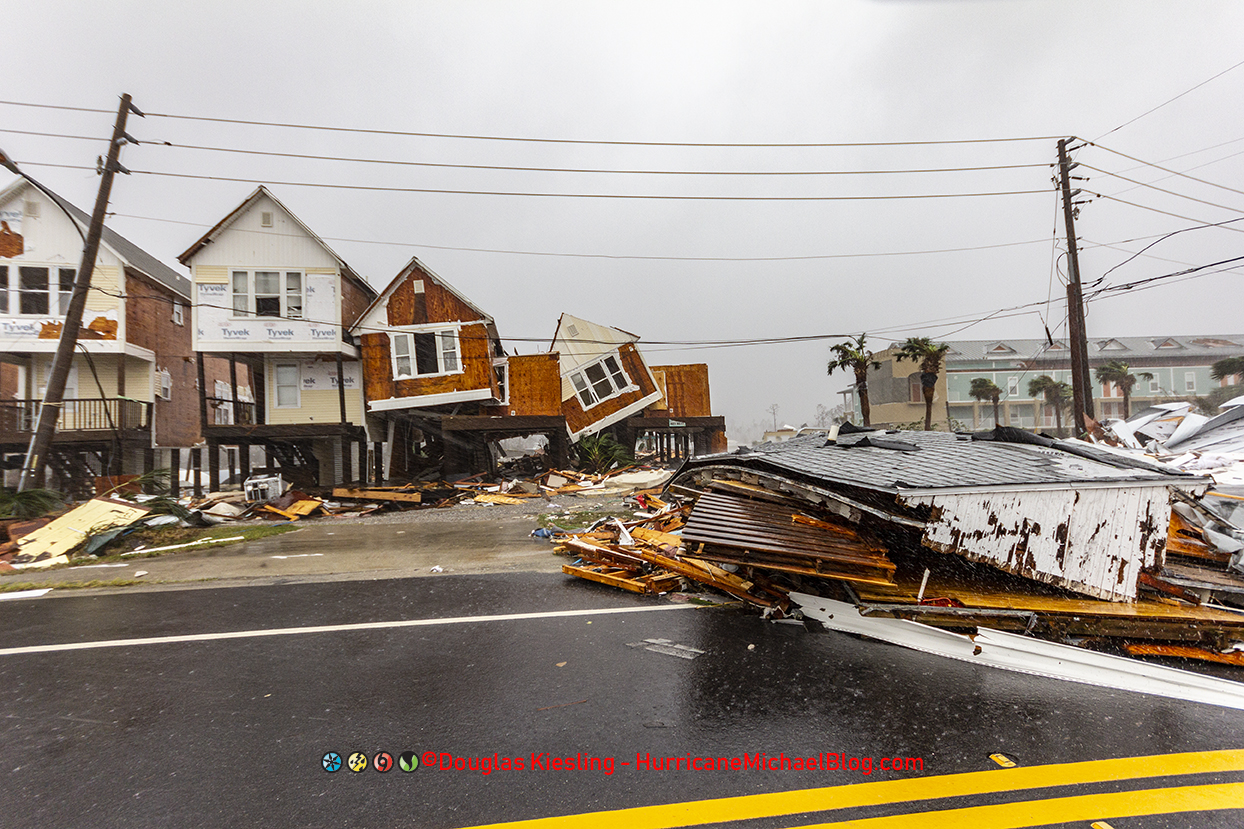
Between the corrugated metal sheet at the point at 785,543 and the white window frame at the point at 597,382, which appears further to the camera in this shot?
the white window frame at the point at 597,382

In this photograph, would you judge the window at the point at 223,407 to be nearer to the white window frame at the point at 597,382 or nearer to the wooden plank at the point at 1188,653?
the white window frame at the point at 597,382

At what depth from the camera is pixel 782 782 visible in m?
2.61

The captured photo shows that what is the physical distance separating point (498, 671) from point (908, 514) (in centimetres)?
364

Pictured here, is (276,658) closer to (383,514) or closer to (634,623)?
(634,623)

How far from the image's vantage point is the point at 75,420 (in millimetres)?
18109

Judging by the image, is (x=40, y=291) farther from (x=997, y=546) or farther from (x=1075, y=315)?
(x=1075, y=315)

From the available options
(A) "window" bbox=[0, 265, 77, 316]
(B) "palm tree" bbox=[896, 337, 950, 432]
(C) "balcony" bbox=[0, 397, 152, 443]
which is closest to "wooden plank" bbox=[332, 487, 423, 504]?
(C) "balcony" bbox=[0, 397, 152, 443]

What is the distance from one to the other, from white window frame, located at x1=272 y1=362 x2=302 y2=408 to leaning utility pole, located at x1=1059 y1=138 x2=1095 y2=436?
995 inches

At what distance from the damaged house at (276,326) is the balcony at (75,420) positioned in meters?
2.56

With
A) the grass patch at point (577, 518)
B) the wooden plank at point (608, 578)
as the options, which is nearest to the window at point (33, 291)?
the grass patch at point (577, 518)

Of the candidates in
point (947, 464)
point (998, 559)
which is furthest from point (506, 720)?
point (947, 464)

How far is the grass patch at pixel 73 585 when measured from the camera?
6645 millimetres

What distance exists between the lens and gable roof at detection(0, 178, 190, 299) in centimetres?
1877

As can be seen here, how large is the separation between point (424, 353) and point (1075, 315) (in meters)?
21.2
